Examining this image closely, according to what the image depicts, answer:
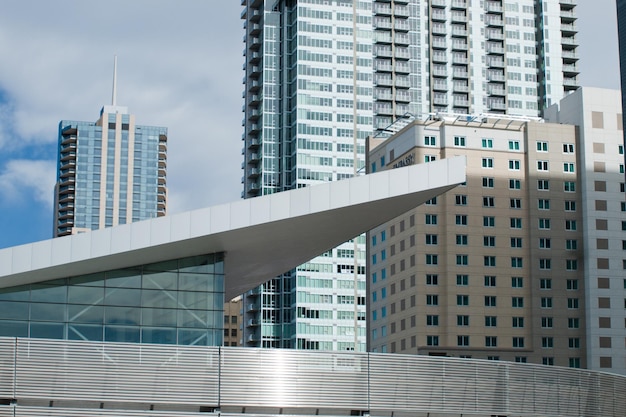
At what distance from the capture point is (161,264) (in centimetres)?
3544

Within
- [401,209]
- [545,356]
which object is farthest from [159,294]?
[545,356]

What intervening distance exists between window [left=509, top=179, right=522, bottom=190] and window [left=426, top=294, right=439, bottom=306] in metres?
15.2

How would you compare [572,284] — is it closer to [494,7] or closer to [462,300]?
[462,300]

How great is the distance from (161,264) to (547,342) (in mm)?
87726

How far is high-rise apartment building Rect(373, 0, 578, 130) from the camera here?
15812 centimetres

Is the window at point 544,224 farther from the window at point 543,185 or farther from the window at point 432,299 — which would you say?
the window at point 432,299

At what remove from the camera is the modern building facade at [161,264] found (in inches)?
1312

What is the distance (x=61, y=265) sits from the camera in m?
33.1

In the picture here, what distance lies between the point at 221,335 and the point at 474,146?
8617 centimetres

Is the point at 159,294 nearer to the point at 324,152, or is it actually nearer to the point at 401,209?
the point at 401,209

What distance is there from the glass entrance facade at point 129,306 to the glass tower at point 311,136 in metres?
112

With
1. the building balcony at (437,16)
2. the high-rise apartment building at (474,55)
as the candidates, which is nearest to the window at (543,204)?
the high-rise apartment building at (474,55)

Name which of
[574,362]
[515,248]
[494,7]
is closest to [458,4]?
[494,7]

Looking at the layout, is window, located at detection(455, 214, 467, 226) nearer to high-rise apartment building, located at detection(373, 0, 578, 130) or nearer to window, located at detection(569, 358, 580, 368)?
window, located at detection(569, 358, 580, 368)
